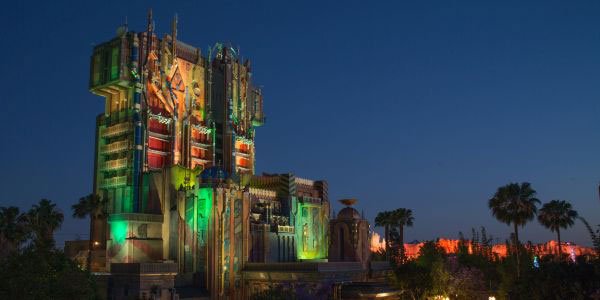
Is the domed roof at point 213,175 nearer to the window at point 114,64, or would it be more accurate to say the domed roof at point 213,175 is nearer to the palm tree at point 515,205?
the window at point 114,64

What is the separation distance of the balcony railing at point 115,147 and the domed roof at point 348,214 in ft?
88.6

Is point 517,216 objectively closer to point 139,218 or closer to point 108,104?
point 139,218

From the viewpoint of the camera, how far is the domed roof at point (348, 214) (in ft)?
194

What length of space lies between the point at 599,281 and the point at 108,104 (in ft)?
197

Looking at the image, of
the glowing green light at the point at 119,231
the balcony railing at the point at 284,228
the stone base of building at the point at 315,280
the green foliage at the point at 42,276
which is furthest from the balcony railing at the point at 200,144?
the green foliage at the point at 42,276

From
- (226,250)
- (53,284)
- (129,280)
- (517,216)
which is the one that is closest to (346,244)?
(226,250)

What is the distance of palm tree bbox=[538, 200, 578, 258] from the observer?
6944cm

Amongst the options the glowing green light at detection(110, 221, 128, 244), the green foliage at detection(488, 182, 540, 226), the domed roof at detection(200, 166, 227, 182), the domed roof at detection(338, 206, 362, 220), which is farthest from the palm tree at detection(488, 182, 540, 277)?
the glowing green light at detection(110, 221, 128, 244)

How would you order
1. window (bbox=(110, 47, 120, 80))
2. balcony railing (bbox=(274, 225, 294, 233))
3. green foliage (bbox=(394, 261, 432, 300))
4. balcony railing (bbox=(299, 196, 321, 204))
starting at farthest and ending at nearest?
1. balcony railing (bbox=(299, 196, 321, 204))
2. window (bbox=(110, 47, 120, 80))
3. balcony railing (bbox=(274, 225, 294, 233))
4. green foliage (bbox=(394, 261, 432, 300))

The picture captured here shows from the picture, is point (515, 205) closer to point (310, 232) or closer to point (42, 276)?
point (310, 232)

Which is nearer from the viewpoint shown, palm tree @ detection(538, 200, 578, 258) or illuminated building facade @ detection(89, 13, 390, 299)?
illuminated building facade @ detection(89, 13, 390, 299)

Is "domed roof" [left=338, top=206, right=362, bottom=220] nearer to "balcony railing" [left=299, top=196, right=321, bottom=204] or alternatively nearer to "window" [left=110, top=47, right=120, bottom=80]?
"balcony railing" [left=299, top=196, right=321, bottom=204]

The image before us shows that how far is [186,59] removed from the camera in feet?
261

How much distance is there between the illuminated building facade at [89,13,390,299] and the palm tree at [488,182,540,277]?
21655 millimetres
